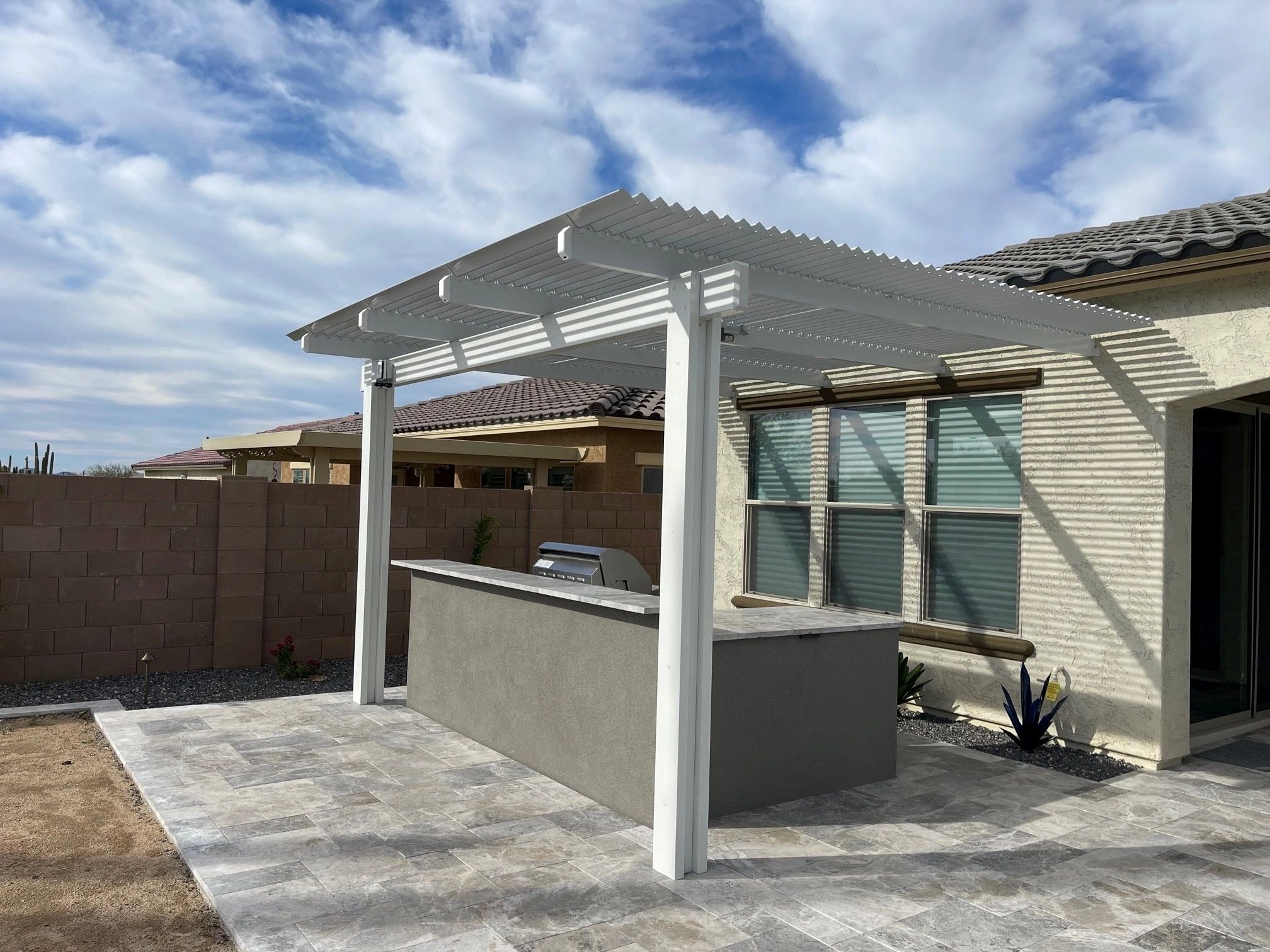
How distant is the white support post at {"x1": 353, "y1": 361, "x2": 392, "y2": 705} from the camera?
7.35 metres

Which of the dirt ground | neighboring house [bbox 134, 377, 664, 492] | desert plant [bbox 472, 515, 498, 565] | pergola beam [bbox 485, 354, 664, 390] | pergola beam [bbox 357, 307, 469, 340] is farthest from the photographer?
neighboring house [bbox 134, 377, 664, 492]

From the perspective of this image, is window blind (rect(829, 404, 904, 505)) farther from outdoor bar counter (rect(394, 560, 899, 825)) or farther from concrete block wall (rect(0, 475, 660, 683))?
concrete block wall (rect(0, 475, 660, 683))

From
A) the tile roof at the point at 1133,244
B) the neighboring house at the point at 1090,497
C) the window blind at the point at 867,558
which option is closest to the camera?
the tile roof at the point at 1133,244

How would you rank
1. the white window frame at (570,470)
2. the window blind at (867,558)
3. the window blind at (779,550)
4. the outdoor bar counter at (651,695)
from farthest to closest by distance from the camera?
1. the white window frame at (570,470)
2. the window blind at (779,550)
3. the window blind at (867,558)
4. the outdoor bar counter at (651,695)

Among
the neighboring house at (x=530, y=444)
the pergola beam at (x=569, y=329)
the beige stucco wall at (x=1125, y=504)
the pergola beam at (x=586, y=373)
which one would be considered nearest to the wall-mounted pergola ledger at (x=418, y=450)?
the neighboring house at (x=530, y=444)

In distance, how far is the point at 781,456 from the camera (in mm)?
8680

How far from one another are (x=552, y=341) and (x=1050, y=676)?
4.29 m

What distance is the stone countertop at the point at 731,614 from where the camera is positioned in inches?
190

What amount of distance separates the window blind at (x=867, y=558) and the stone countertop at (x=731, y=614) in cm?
203

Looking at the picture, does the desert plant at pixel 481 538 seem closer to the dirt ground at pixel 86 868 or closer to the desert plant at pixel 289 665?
the desert plant at pixel 289 665

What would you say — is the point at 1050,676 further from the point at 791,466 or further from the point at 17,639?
the point at 17,639

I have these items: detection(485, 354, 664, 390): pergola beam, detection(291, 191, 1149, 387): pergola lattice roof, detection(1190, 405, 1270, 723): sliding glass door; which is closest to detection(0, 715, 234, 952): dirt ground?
detection(291, 191, 1149, 387): pergola lattice roof

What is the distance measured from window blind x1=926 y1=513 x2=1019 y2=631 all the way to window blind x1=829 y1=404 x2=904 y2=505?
503 millimetres

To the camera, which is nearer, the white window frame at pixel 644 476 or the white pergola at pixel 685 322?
the white pergola at pixel 685 322
